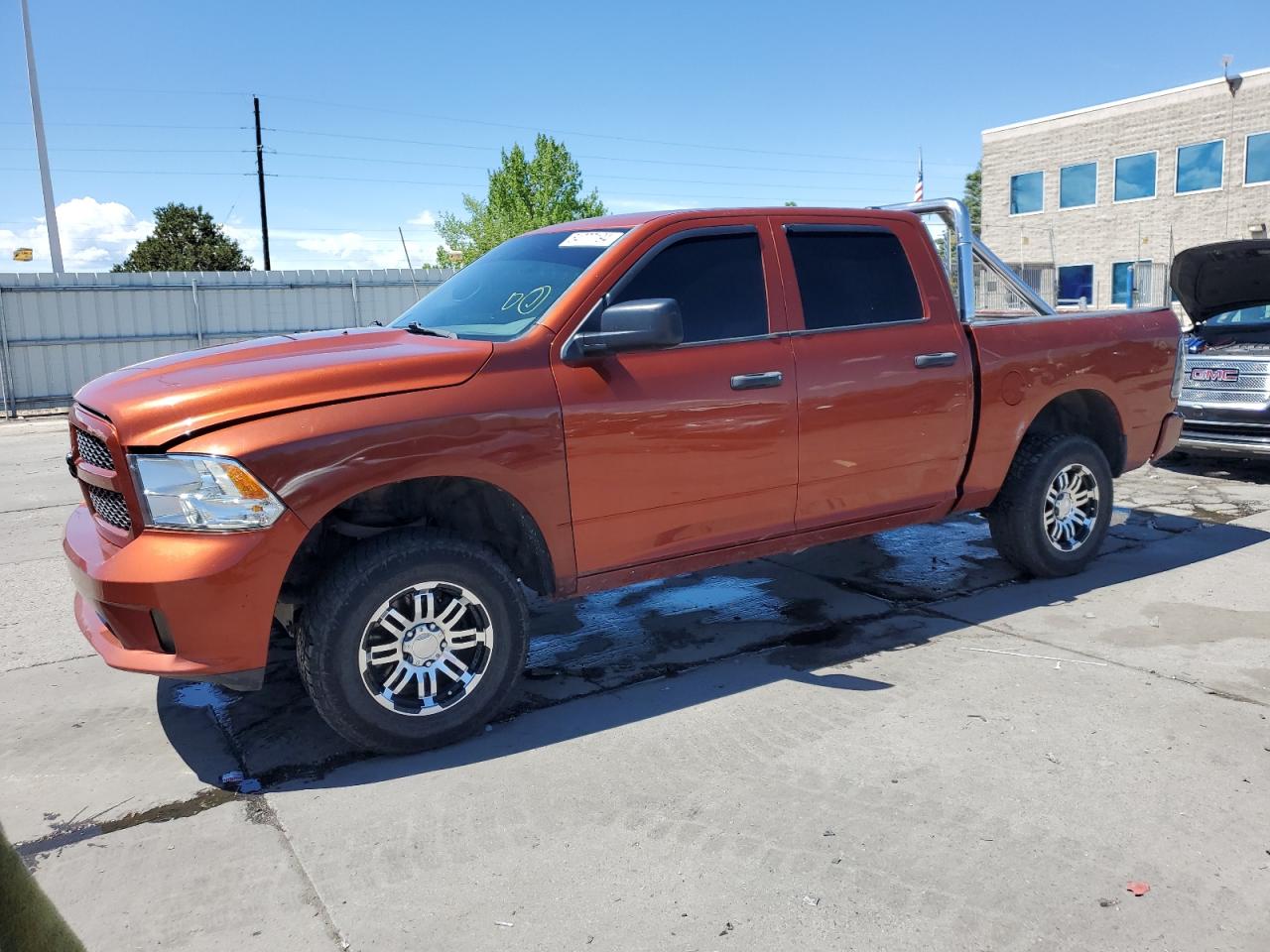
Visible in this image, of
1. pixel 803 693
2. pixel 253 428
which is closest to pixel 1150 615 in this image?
pixel 803 693

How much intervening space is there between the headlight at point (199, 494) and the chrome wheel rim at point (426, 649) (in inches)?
22.1

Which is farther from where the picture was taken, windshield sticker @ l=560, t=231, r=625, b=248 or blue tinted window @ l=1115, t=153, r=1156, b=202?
blue tinted window @ l=1115, t=153, r=1156, b=202

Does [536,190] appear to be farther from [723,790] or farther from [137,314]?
[723,790]

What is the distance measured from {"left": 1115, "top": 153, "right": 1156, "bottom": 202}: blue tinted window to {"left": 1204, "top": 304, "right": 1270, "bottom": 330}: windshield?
25495 millimetres

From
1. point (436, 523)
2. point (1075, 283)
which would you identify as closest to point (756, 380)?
point (436, 523)

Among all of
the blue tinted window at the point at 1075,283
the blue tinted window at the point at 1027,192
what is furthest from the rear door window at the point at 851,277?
the blue tinted window at the point at 1027,192

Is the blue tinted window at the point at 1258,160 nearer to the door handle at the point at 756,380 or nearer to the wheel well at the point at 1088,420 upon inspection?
the wheel well at the point at 1088,420

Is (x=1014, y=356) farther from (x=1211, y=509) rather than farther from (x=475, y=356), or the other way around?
(x=1211, y=509)

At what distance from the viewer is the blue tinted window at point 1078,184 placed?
32.9 meters

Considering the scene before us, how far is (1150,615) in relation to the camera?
5082mm

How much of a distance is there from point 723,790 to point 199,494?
1949mm

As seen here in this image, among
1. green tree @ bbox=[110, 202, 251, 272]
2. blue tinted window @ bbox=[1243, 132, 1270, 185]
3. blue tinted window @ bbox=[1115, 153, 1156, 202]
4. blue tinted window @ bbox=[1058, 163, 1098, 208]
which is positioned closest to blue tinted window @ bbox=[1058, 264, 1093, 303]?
blue tinted window @ bbox=[1058, 163, 1098, 208]

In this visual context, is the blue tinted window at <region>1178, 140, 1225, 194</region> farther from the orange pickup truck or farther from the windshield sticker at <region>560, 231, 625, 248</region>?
the windshield sticker at <region>560, 231, 625, 248</region>

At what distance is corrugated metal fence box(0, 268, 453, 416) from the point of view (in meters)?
18.8
